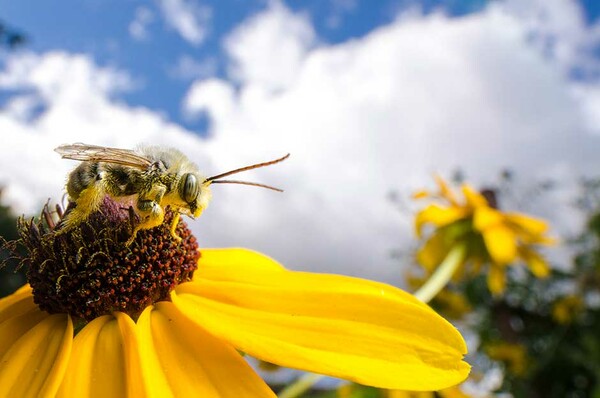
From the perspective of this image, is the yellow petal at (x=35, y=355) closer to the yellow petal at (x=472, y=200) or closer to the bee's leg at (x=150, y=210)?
the bee's leg at (x=150, y=210)

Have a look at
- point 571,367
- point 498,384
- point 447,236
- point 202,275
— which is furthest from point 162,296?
point 571,367

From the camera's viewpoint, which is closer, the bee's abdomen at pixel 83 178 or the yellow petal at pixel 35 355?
the yellow petal at pixel 35 355

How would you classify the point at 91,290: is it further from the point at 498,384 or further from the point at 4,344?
the point at 498,384

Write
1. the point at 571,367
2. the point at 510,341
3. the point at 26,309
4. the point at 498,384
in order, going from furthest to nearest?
the point at 571,367
the point at 510,341
the point at 498,384
the point at 26,309

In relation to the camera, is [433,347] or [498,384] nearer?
[433,347]

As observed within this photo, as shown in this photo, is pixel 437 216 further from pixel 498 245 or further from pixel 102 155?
pixel 102 155

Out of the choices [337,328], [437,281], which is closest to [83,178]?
[337,328]

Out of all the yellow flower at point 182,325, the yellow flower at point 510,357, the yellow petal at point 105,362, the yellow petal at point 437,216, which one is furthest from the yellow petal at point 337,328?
the yellow flower at point 510,357
